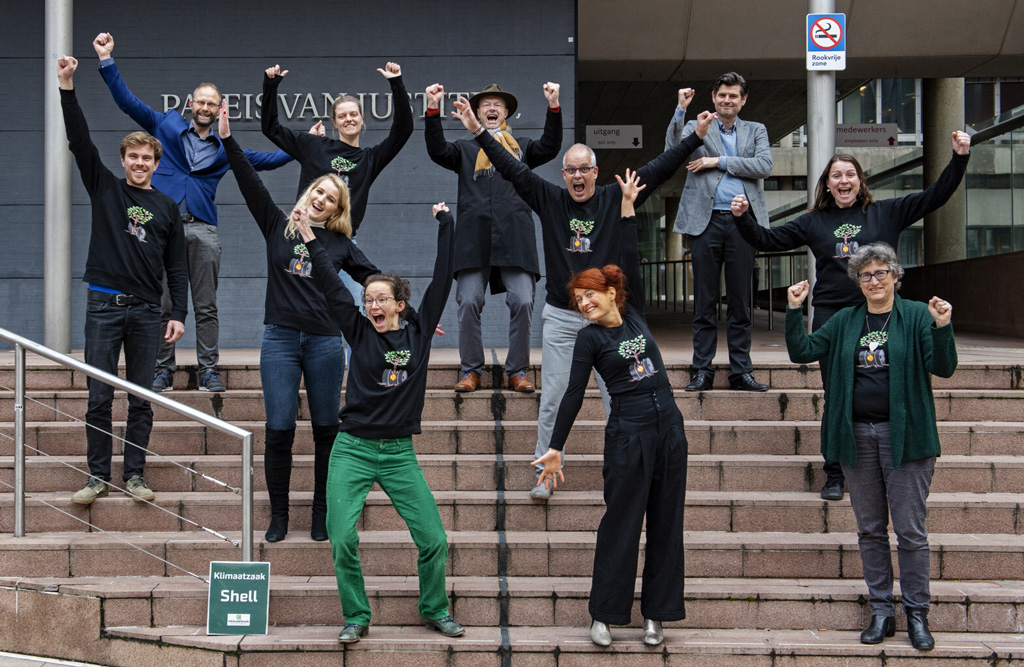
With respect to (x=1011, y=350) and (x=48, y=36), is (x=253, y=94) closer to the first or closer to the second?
(x=48, y=36)

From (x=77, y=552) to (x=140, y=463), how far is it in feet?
1.96

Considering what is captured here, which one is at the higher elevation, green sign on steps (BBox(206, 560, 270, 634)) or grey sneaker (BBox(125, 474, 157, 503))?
grey sneaker (BBox(125, 474, 157, 503))

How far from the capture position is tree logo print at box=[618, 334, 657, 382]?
428 cm

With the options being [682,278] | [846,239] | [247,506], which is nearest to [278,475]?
[247,506]

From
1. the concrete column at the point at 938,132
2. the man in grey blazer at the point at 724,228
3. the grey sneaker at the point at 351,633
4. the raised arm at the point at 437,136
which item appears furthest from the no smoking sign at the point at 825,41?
the concrete column at the point at 938,132

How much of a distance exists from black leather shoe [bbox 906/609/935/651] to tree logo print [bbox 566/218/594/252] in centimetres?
243

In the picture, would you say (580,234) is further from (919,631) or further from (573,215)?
(919,631)

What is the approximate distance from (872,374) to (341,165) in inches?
126

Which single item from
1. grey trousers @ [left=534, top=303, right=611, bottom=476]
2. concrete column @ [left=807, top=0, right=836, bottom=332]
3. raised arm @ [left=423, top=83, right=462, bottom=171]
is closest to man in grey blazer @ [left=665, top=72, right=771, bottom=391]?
grey trousers @ [left=534, top=303, right=611, bottom=476]

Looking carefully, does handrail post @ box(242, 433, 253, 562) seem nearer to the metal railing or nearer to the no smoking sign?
the no smoking sign

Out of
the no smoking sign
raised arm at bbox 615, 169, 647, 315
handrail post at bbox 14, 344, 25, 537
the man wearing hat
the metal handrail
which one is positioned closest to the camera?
the metal handrail

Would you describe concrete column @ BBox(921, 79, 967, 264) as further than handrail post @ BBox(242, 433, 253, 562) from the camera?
Yes

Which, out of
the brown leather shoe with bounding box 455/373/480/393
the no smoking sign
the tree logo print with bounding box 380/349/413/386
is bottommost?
the brown leather shoe with bounding box 455/373/480/393

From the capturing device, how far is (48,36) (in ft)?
24.7
